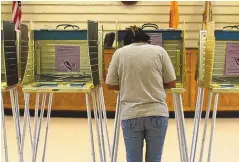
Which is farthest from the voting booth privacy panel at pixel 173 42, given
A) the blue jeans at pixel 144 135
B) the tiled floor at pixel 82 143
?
the tiled floor at pixel 82 143

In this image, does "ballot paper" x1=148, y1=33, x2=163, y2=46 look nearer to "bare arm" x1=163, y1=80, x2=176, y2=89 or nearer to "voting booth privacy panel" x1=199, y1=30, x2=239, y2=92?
"voting booth privacy panel" x1=199, y1=30, x2=239, y2=92

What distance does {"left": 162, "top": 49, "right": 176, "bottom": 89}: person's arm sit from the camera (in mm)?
2660

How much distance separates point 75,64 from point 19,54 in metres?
0.48

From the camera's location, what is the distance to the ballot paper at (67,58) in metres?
3.19

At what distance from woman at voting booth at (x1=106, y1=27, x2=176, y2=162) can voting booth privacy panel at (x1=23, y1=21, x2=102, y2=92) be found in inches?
19.7

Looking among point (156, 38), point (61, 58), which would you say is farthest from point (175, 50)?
point (61, 58)

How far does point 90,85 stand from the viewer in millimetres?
3018

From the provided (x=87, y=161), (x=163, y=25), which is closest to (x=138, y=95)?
(x=87, y=161)

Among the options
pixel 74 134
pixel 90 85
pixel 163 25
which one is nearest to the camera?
pixel 90 85

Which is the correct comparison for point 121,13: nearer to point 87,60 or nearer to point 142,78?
point 87,60

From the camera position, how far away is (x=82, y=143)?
186 inches

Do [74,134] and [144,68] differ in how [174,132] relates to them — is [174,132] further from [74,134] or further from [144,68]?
[144,68]

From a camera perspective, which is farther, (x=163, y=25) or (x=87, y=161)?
(x=163, y=25)

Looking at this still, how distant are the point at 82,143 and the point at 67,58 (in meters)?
1.79
